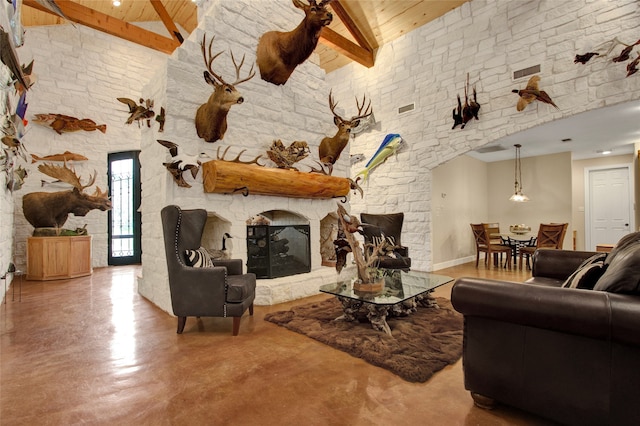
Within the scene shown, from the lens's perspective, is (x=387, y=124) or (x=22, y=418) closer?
(x=22, y=418)

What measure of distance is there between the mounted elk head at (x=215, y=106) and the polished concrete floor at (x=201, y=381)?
2139mm

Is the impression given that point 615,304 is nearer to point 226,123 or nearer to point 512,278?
point 226,123

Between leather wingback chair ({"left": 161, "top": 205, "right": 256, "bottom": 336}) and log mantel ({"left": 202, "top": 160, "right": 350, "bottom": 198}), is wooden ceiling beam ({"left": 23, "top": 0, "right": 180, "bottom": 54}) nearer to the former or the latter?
log mantel ({"left": 202, "top": 160, "right": 350, "bottom": 198})

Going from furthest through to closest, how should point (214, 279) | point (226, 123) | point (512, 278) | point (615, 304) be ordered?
point (512, 278) < point (226, 123) < point (214, 279) < point (615, 304)

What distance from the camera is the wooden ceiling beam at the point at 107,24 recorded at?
17.7 feet

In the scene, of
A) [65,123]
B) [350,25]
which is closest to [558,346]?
[350,25]

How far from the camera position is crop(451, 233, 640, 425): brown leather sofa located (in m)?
1.34

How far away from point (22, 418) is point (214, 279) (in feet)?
4.51

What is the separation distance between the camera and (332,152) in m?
5.10

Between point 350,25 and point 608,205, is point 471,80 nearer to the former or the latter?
point 350,25

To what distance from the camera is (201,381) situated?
2053 millimetres

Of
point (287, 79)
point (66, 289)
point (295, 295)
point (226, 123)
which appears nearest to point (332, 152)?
point (287, 79)

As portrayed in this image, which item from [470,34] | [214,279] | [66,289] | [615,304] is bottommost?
[66,289]

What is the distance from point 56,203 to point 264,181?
4.44 meters
